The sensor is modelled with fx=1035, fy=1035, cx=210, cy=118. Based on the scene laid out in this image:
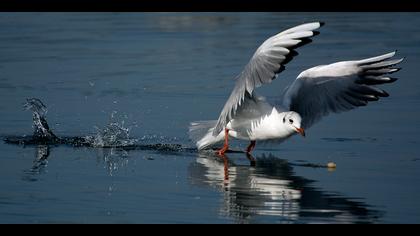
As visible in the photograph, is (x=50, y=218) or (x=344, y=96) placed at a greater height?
(x=344, y=96)

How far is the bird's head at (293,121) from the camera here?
9.98m

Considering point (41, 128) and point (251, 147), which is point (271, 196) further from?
point (41, 128)

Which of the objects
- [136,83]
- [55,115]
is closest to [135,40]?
[136,83]

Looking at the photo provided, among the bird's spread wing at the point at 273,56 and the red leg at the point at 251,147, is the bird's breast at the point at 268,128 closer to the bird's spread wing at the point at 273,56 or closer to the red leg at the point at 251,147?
the red leg at the point at 251,147

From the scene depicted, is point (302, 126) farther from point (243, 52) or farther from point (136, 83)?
point (243, 52)

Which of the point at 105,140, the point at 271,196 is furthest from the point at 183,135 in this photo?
the point at 271,196

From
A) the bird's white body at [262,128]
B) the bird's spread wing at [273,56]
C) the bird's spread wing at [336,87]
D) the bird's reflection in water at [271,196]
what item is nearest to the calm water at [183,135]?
the bird's reflection in water at [271,196]

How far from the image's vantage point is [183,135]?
1120 centimetres

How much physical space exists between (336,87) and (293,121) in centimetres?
94

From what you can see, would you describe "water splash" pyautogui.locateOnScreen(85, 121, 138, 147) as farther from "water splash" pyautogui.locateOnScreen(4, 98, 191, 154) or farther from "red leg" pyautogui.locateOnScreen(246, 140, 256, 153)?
"red leg" pyautogui.locateOnScreen(246, 140, 256, 153)

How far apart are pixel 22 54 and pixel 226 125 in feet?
22.8

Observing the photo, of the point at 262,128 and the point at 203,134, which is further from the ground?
the point at 262,128

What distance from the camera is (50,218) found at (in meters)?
7.88

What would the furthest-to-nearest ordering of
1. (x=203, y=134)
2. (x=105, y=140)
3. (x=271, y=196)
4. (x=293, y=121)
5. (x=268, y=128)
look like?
(x=105, y=140)
(x=203, y=134)
(x=268, y=128)
(x=293, y=121)
(x=271, y=196)
